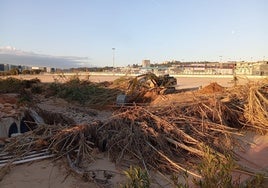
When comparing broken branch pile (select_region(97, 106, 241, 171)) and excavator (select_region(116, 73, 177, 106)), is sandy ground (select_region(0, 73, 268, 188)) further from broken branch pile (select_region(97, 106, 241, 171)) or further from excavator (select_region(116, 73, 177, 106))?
excavator (select_region(116, 73, 177, 106))

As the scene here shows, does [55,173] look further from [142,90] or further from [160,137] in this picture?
[142,90]

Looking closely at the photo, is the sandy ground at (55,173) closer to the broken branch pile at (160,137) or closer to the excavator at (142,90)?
the broken branch pile at (160,137)

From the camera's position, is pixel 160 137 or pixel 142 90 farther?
pixel 142 90

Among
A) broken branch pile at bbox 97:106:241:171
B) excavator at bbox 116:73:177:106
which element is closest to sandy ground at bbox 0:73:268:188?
broken branch pile at bbox 97:106:241:171

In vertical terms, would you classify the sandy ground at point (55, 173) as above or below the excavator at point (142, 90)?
below

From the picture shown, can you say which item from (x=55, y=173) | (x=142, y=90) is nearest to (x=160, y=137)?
(x=55, y=173)

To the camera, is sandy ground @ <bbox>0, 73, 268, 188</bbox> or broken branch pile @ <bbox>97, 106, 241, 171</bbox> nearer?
sandy ground @ <bbox>0, 73, 268, 188</bbox>

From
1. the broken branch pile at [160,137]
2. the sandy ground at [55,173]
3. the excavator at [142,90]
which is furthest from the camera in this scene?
the excavator at [142,90]

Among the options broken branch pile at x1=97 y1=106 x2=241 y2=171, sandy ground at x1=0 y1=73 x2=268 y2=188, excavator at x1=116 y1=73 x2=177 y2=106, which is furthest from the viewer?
excavator at x1=116 y1=73 x2=177 y2=106

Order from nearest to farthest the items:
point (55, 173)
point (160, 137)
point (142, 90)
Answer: point (55, 173)
point (160, 137)
point (142, 90)

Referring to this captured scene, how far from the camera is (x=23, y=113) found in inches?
407

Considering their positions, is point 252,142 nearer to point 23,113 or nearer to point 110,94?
point 23,113

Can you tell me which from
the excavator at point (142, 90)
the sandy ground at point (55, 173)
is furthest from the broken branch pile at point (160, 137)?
the excavator at point (142, 90)

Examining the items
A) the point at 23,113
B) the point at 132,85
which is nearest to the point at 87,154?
the point at 23,113
